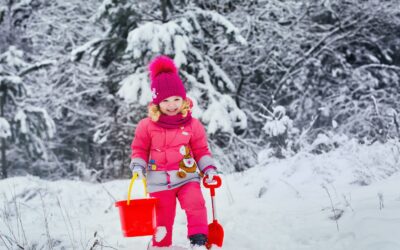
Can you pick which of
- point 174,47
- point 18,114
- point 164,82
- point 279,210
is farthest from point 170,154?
point 18,114

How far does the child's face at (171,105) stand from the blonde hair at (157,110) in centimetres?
3

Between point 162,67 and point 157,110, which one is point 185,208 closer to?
point 157,110

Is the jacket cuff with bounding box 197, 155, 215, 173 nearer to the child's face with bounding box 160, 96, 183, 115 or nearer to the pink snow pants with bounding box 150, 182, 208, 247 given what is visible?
the pink snow pants with bounding box 150, 182, 208, 247

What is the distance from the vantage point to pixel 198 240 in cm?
297

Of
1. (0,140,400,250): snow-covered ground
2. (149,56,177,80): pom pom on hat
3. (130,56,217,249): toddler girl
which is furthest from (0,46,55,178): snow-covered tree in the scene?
(130,56,217,249): toddler girl

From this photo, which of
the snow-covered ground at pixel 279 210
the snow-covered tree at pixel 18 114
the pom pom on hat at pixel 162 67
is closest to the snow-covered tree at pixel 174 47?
the snow-covered tree at pixel 18 114

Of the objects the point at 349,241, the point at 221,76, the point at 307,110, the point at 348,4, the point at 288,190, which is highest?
the point at 348,4

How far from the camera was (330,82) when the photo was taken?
38.7 ft

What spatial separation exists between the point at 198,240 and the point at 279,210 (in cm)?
110

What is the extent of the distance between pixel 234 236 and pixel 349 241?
0.91 m

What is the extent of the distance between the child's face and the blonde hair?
0.03m

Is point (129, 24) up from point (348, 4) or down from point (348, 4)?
down

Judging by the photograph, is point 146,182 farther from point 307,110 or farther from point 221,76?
point 307,110

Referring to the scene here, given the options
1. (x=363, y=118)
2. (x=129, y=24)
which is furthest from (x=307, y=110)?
(x=129, y=24)
